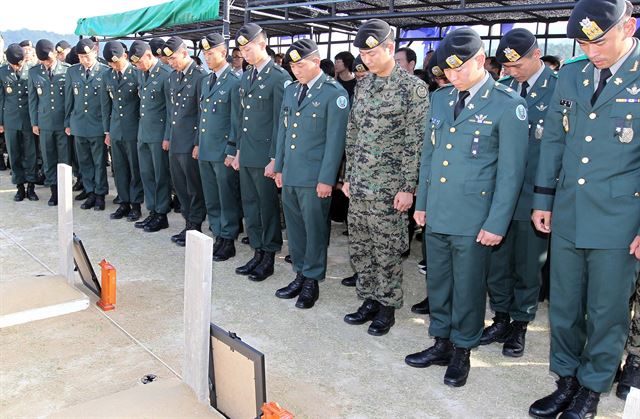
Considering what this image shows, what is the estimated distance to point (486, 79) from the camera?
2.85m

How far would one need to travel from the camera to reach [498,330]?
3518 mm

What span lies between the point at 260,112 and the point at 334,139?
0.96m

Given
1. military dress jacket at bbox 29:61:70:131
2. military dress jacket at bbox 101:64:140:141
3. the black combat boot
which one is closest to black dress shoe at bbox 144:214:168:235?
the black combat boot

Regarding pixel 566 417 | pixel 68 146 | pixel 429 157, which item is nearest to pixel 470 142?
pixel 429 157

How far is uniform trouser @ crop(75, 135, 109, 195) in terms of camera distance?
6555 mm

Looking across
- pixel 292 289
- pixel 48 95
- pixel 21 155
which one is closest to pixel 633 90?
pixel 292 289

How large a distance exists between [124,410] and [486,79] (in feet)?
7.23

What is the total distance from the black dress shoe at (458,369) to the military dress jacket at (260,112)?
211 cm

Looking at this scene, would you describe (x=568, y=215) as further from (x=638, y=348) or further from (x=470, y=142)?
(x=638, y=348)

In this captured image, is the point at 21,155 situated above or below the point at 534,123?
A: below

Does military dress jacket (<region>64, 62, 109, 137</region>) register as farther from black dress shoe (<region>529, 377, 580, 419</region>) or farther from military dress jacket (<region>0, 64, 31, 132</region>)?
black dress shoe (<region>529, 377, 580, 419</region>)

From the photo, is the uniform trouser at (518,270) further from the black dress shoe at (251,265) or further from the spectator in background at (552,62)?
the spectator in background at (552,62)

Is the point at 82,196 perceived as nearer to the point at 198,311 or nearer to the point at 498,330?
the point at 198,311

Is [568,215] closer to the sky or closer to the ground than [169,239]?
closer to the sky
